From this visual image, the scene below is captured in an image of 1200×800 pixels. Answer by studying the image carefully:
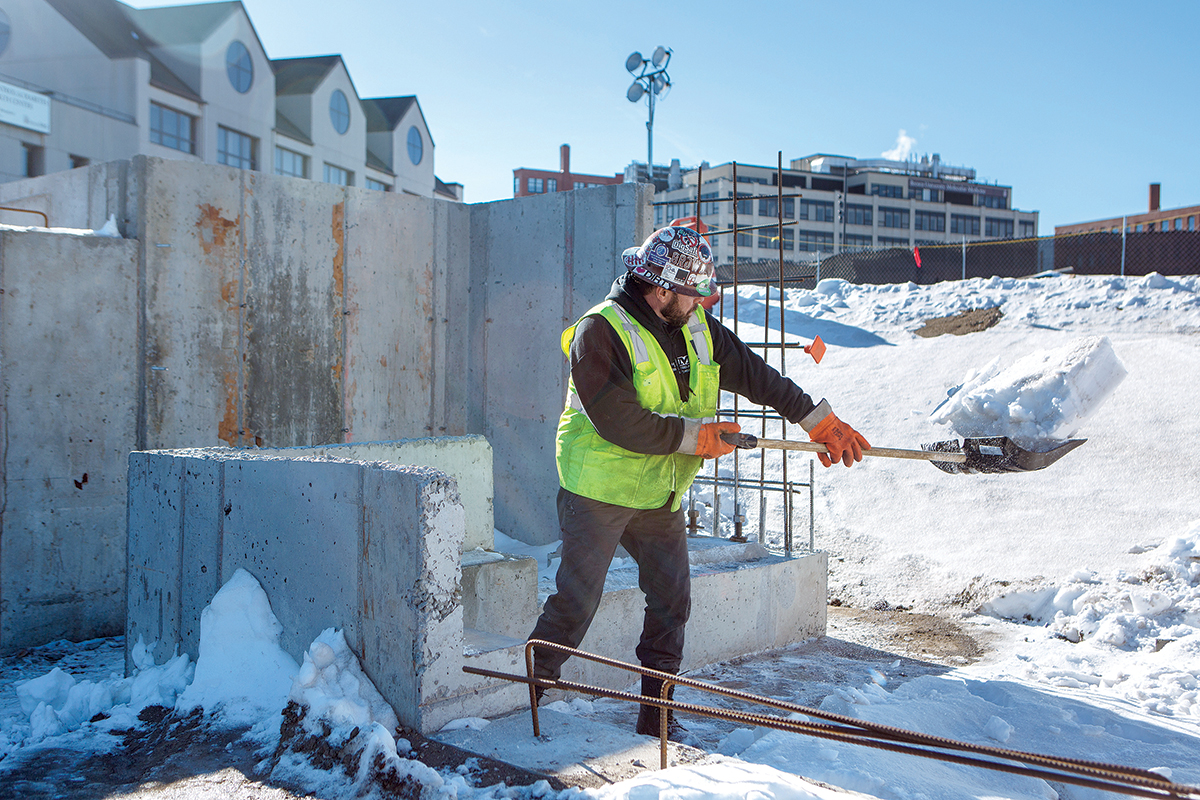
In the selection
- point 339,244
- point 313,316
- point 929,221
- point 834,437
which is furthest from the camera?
point 929,221

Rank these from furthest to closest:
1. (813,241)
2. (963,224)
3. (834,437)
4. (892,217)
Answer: (963,224) < (892,217) < (813,241) < (834,437)

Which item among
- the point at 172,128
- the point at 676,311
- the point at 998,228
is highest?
the point at 998,228

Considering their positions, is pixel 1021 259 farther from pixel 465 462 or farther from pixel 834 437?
pixel 834 437

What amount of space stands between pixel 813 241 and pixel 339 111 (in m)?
49.5

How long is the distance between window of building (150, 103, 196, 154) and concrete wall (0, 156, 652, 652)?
19.3m

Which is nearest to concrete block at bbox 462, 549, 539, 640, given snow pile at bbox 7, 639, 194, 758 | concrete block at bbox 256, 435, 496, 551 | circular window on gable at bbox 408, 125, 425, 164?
concrete block at bbox 256, 435, 496, 551

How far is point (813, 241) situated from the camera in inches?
2921

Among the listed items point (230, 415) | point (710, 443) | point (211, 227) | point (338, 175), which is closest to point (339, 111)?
point (338, 175)

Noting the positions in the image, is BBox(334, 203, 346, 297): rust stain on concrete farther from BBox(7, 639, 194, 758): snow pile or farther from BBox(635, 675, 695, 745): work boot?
BBox(635, 675, 695, 745): work boot

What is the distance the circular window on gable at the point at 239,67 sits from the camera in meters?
28.3

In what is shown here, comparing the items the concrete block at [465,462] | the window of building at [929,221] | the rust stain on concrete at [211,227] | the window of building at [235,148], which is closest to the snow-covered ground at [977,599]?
the concrete block at [465,462]

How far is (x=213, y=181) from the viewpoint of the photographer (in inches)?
264

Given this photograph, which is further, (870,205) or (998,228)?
(998,228)

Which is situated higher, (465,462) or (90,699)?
(465,462)
